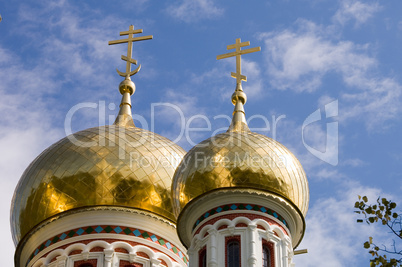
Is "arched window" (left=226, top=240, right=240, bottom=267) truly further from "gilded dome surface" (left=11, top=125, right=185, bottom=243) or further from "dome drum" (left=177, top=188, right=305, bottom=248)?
"gilded dome surface" (left=11, top=125, right=185, bottom=243)

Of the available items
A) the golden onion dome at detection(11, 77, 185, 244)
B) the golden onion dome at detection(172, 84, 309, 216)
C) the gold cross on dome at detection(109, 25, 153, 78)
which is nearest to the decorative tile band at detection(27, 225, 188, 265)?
the golden onion dome at detection(11, 77, 185, 244)

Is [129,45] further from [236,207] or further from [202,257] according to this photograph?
[202,257]

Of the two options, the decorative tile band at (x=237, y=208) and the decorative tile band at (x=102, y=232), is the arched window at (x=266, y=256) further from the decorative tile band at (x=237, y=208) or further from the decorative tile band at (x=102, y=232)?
the decorative tile band at (x=102, y=232)

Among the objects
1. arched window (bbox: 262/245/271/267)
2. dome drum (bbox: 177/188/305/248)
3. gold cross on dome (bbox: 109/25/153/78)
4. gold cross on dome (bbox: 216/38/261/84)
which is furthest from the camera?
gold cross on dome (bbox: 109/25/153/78)

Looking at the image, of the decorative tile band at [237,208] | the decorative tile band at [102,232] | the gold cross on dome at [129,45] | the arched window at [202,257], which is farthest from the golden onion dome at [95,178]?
the gold cross on dome at [129,45]

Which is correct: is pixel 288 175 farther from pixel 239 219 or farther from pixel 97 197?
pixel 97 197

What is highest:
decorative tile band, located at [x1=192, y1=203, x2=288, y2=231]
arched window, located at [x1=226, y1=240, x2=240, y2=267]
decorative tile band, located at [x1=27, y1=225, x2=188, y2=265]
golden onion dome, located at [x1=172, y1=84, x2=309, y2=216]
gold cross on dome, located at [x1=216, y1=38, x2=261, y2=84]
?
gold cross on dome, located at [x1=216, y1=38, x2=261, y2=84]

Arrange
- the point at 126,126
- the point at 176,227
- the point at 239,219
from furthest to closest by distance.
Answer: the point at 126,126
the point at 176,227
the point at 239,219

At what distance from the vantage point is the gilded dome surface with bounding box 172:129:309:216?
Answer: 44.9 feet

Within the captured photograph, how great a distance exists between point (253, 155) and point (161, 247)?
2315 mm

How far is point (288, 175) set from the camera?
14.0 meters

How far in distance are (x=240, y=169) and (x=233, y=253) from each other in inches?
50.0

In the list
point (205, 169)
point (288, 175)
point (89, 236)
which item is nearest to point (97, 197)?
point (89, 236)

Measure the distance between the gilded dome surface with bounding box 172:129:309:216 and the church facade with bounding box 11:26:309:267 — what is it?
17 millimetres
